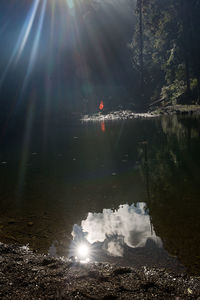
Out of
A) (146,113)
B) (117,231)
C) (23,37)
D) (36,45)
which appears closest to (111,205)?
(117,231)

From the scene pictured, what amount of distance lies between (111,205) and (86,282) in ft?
12.2

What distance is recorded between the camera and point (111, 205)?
767 cm

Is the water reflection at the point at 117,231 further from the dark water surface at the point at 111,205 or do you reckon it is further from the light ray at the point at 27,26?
the light ray at the point at 27,26

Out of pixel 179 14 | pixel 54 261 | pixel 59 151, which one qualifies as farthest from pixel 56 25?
pixel 54 261

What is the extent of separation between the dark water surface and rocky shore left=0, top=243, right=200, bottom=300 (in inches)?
19.6

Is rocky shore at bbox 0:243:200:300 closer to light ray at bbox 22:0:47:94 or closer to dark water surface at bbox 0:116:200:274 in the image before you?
dark water surface at bbox 0:116:200:274

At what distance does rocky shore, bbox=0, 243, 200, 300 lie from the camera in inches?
145

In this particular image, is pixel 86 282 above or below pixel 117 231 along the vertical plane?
above

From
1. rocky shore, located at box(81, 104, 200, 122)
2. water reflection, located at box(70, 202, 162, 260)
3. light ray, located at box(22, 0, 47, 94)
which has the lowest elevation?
water reflection, located at box(70, 202, 162, 260)

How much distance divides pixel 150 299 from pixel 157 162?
8868 mm

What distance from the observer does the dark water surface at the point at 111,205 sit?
5.27 meters

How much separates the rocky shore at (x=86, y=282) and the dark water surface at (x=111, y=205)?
19.6 inches

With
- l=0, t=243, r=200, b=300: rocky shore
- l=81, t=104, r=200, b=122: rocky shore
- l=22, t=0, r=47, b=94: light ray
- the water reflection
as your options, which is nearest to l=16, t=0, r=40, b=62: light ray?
l=22, t=0, r=47, b=94: light ray

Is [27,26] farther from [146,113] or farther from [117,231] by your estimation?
[117,231]
